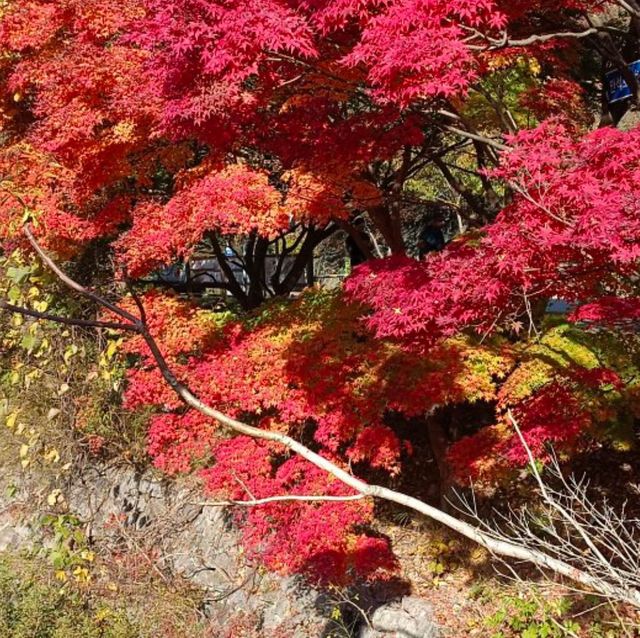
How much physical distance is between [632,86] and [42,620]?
7.67 m

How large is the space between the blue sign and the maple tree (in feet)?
0.63

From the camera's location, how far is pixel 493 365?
6.52 metres

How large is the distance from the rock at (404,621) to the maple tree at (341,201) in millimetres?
579

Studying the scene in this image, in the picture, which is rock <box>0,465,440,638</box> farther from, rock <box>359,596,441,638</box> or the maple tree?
the maple tree

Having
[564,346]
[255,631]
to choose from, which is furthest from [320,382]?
[255,631]

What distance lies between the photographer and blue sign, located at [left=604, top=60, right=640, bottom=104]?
705 centimetres

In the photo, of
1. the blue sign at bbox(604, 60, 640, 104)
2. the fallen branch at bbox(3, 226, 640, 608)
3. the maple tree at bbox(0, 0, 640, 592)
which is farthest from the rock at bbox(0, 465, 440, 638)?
the blue sign at bbox(604, 60, 640, 104)

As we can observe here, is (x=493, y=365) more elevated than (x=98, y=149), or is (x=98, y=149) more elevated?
(x=98, y=149)

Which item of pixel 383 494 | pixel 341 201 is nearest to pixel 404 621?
pixel 383 494

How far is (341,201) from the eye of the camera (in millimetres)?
7145

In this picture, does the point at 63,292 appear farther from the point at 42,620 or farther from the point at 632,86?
the point at 632,86

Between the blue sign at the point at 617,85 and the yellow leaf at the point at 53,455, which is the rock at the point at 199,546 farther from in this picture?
the blue sign at the point at 617,85

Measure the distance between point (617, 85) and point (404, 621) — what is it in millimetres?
6095

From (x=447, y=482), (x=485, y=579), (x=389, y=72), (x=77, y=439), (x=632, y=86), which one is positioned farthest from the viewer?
(x=77, y=439)
